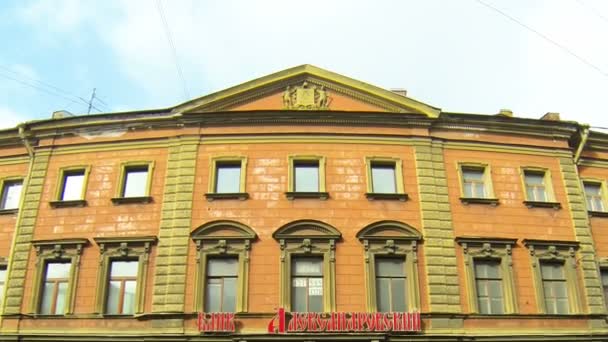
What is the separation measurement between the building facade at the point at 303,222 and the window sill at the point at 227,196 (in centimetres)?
5

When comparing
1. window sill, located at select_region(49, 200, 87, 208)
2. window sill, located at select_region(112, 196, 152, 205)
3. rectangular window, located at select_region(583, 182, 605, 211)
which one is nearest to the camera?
window sill, located at select_region(112, 196, 152, 205)

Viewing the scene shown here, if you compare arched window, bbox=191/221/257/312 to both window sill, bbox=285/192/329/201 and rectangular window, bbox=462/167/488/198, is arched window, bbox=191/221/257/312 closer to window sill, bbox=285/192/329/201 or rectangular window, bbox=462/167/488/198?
window sill, bbox=285/192/329/201

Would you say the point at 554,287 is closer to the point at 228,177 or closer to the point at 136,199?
the point at 228,177

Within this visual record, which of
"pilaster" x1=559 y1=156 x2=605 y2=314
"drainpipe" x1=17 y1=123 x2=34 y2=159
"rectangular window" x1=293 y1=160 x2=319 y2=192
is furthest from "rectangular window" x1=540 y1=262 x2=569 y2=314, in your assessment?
"drainpipe" x1=17 y1=123 x2=34 y2=159

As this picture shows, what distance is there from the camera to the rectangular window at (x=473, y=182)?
20344 millimetres

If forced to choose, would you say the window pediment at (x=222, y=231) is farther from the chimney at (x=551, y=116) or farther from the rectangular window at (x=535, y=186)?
the chimney at (x=551, y=116)

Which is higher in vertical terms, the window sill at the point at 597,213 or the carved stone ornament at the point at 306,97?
the carved stone ornament at the point at 306,97

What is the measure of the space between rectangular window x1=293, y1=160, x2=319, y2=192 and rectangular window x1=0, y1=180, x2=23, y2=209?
10.9 m

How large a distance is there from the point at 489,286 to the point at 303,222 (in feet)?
22.0

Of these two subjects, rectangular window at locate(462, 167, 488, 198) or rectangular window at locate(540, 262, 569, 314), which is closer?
rectangular window at locate(540, 262, 569, 314)

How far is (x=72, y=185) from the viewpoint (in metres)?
20.8

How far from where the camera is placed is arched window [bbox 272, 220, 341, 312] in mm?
18078

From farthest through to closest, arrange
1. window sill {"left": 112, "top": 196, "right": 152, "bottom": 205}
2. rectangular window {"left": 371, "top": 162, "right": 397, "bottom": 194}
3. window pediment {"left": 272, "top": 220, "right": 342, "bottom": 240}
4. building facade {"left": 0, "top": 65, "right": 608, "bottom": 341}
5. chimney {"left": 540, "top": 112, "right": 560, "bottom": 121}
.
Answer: chimney {"left": 540, "top": 112, "right": 560, "bottom": 121} < rectangular window {"left": 371, "top": 162, "right": 397, "bottom": 194} < window sill {"left": 112, "top": 196, "right": 152, "bottom": 205} < window pediment {"left": 272, "top": 220, "right": 342, "bottom": 240} < building facade {"left": 0, "top": 65, "right": 608, "bottom": 341}

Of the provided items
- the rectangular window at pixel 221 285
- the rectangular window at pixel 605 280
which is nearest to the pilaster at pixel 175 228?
the rectangular window at pixel 221 285
